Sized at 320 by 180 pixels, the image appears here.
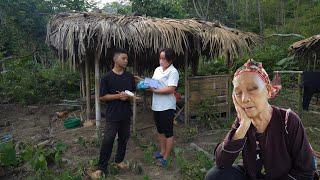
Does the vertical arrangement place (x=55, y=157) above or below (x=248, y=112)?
below

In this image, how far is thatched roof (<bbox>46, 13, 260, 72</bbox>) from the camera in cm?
685

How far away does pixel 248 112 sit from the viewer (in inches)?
87.5

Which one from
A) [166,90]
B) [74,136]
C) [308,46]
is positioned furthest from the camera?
[308,46]

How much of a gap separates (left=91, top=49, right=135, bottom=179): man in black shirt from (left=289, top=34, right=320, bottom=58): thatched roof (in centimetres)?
A: 711

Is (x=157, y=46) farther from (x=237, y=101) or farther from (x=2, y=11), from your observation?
(x=2, y=11)

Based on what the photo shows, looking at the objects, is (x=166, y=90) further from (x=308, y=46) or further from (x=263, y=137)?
(x=308, y=46)

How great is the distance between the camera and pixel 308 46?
34.6 feet

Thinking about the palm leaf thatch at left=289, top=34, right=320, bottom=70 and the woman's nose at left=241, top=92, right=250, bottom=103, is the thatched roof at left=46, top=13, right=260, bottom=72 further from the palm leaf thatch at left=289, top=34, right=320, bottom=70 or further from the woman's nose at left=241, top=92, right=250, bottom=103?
the woman's nose at left=241, top=92, right=250, bottom=103

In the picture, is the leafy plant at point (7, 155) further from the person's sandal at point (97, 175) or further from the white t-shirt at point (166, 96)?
the white t-shirt at point (166, 96)

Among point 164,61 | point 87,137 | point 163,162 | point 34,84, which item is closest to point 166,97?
point 164,61

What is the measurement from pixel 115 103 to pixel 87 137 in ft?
9.36

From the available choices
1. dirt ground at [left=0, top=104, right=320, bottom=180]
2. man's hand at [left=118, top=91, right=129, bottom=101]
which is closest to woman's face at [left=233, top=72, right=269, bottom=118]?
dirt ground at [left=0, top=104, right=320, bottom=180]

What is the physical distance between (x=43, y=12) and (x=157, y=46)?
712 cm

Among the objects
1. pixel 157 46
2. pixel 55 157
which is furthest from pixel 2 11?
pixel 55 157
